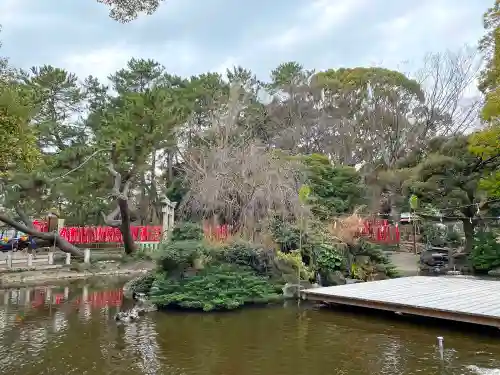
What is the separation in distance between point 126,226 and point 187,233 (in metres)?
8.08

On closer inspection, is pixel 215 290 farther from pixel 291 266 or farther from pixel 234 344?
pixel 234 344

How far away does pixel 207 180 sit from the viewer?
1438 centimetres

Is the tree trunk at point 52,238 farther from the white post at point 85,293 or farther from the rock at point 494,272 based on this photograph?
the rock at point 494,272

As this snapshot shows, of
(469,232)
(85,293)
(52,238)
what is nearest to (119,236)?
(52,238)

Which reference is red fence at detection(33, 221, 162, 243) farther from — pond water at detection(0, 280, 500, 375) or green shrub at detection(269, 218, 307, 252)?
pond water at detection(0, 280, 500, 375)

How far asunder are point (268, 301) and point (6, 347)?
607cm

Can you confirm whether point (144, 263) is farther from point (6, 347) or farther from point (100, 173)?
point (6, 347)

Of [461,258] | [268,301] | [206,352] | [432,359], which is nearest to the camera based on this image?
[432,359]

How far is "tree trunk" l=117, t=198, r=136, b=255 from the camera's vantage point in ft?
58.2

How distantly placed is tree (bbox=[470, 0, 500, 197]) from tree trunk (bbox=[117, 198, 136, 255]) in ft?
44.9

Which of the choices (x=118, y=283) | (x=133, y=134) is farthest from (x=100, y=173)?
(x=118, y=283)

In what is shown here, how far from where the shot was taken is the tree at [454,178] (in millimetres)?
16234

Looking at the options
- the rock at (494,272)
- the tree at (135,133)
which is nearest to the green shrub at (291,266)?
the tree at (135,133)

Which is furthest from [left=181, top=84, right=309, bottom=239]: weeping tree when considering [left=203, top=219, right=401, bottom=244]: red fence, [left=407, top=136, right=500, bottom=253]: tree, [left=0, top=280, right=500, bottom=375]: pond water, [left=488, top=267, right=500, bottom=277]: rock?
[left=488, top=267, right=500, bottom=277]: rock
